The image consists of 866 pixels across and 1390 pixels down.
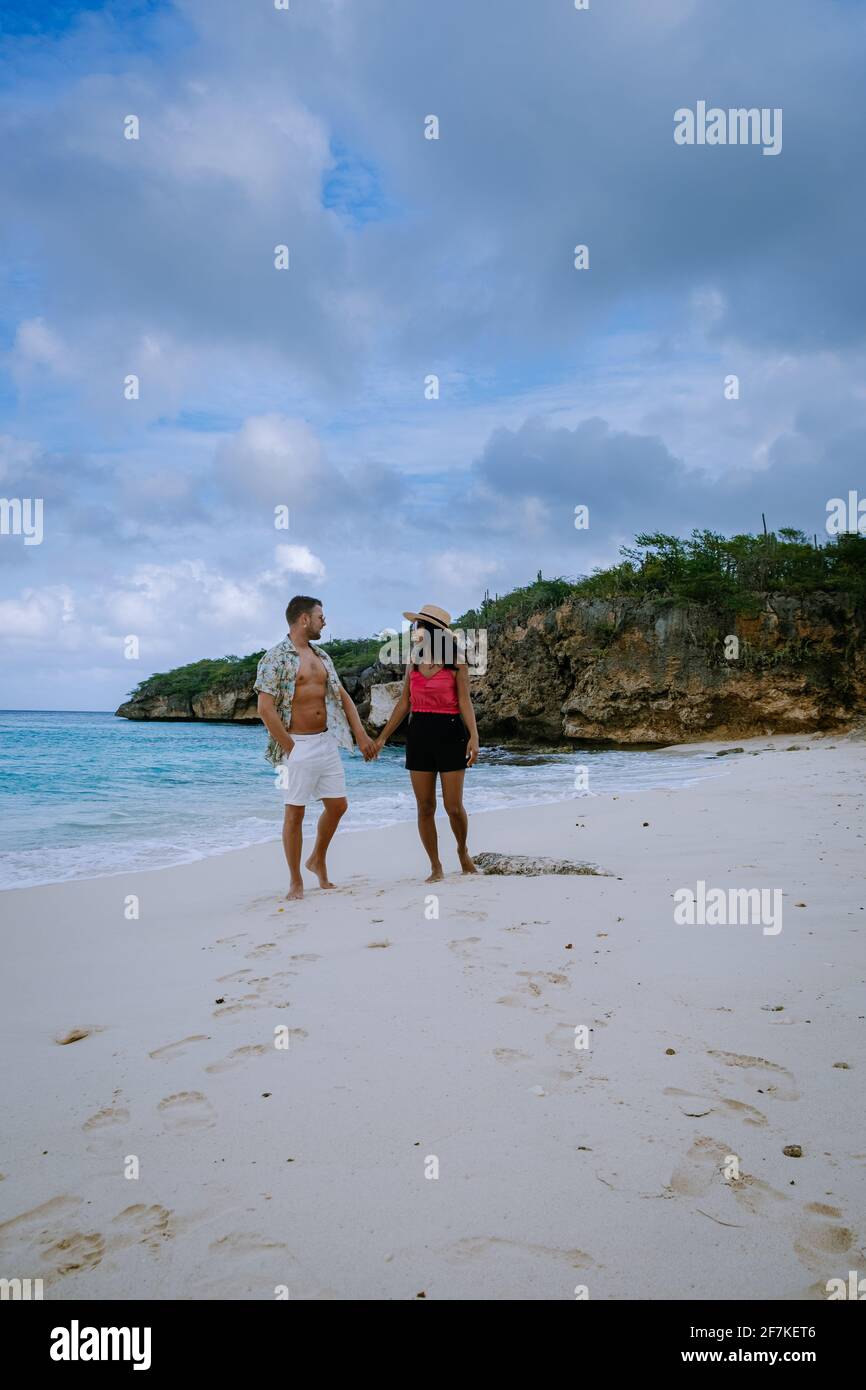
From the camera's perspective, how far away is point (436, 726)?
5.36 metres

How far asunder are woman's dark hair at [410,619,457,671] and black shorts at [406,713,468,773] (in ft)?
1.32

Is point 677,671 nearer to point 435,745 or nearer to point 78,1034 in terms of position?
point 435,745

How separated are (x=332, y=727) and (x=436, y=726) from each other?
2.68 ft

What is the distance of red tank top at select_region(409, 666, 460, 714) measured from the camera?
5363mm

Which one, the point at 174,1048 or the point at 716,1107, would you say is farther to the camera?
the point at 174,1048

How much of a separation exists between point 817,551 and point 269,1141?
32.1 metres

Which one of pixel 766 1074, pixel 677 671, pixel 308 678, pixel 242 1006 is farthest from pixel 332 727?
pixel 677 671

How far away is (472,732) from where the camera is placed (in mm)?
5441

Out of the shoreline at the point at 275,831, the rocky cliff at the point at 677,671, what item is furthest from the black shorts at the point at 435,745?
the rocky cliff at the point at 677,671

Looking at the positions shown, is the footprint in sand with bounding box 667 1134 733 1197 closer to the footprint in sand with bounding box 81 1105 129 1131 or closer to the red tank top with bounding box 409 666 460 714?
the footprint in sand with bounding box 81 1105 129 1131

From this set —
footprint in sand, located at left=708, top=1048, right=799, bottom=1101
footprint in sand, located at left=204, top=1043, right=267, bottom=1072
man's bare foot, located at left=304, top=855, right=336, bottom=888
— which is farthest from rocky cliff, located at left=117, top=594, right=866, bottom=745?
footprint in sand, located at left=204, top=1043, right=267, bottom=1072

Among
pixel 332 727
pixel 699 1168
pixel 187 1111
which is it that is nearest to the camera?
pixel 699 1168
